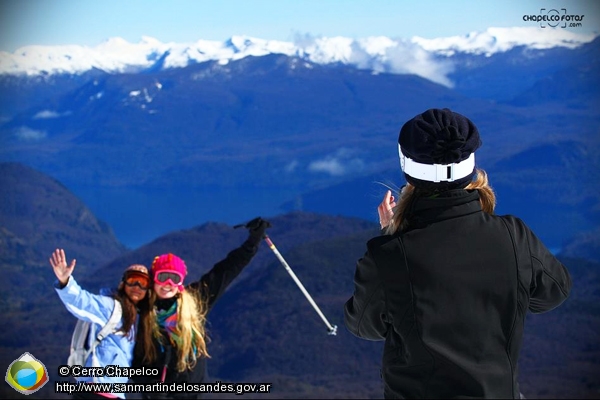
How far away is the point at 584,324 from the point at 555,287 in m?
33.3

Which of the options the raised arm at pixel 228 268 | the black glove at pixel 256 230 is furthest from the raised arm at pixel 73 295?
the black glove at pixel 256 230

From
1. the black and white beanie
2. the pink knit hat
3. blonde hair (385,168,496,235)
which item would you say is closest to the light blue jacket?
the pink knit hat

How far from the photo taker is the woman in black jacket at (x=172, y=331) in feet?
10.6

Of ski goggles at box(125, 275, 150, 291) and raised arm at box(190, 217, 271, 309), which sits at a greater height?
ski goggles at box(125, 275, 150, 291)

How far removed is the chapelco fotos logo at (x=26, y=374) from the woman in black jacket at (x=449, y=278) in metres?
2.81

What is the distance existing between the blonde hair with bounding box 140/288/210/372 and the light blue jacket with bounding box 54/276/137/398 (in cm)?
6

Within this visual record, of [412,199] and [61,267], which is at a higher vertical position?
[412,199]

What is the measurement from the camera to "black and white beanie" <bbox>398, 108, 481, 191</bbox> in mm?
1648

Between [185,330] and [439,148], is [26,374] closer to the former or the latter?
[185,330]

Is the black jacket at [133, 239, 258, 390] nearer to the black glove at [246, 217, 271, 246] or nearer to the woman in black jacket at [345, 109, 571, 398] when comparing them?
the black glove at [246, 217, 271, 246]

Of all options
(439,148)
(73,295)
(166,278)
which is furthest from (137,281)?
(439,148)

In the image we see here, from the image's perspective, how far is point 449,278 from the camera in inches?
65.1

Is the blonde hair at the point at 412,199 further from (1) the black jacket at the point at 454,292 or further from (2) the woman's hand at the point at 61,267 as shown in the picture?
(2) the woman's hand at the point at 61,267

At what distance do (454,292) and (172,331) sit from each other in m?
1.87
